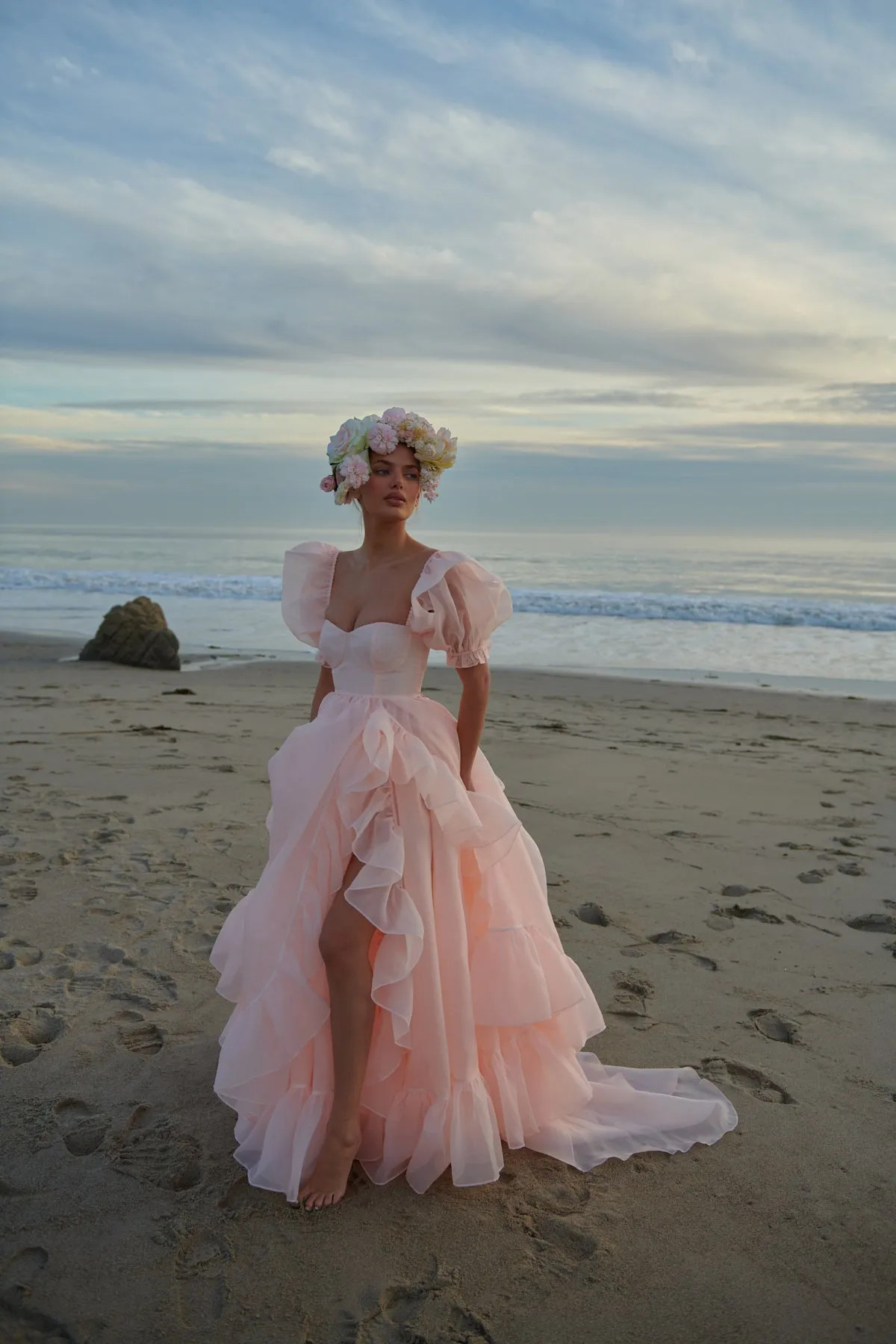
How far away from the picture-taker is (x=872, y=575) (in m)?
26.1

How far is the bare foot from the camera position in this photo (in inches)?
102

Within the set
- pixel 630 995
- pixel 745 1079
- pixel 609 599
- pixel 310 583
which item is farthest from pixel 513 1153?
pixel 609 599

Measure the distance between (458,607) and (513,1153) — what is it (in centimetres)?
146

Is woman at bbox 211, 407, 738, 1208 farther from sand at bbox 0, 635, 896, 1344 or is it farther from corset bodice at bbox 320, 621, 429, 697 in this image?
sand at bbox 0, 635, 896, 1344

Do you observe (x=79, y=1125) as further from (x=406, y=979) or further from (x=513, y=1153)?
(x=513, y=1153)

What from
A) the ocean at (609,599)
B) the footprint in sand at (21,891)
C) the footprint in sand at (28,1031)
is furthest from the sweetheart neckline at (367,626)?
the ocean at (609,599)

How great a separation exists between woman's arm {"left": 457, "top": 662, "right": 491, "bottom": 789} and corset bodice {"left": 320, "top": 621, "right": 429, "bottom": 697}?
141 mm

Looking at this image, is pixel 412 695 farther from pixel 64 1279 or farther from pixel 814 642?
pixel 814 642

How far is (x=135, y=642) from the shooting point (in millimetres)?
11562

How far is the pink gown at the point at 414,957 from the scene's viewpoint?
268 cm

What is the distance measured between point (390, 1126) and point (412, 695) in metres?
1.12

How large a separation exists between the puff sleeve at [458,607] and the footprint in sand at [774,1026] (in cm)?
166

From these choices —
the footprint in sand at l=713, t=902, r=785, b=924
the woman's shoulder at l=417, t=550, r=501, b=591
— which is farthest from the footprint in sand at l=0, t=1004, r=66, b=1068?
the footprint in sand at l=713, t=902, r=785, b=924

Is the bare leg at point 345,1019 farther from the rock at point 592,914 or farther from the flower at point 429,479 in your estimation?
the rock at point 592,914
